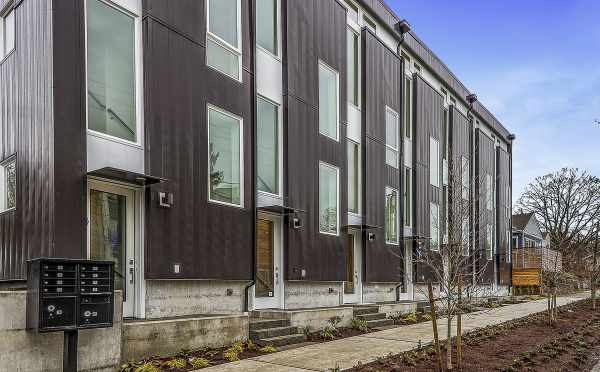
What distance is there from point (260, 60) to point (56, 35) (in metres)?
4.84

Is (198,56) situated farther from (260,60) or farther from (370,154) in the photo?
(370,154)

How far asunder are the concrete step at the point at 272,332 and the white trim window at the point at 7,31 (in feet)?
19.7

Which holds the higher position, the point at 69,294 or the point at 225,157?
the point at 225,157

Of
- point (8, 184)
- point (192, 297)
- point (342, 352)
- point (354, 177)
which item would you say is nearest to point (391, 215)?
point (354, 177)

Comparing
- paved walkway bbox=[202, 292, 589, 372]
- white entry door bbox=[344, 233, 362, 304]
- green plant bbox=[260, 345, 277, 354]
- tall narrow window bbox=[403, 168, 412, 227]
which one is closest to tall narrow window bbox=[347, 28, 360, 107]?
white entry door bbox=[344, 233, 362, 304]

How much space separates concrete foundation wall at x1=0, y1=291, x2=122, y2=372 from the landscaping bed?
3319 mm

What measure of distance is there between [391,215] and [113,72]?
10.6 m

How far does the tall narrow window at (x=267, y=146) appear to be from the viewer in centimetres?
1105

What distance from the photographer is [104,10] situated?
316 inches

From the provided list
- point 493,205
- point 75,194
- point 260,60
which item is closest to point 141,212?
point 75,194

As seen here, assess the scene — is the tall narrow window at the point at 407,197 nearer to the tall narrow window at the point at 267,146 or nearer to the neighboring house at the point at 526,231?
the tall narrow window at the point at 267,146

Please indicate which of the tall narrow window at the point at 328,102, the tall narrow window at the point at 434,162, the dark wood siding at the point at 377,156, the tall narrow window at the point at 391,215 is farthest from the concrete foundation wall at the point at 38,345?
the tall narrow window at the point at 434,162

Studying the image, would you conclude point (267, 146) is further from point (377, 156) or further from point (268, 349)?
point (377, 156)

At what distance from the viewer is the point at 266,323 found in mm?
9617
